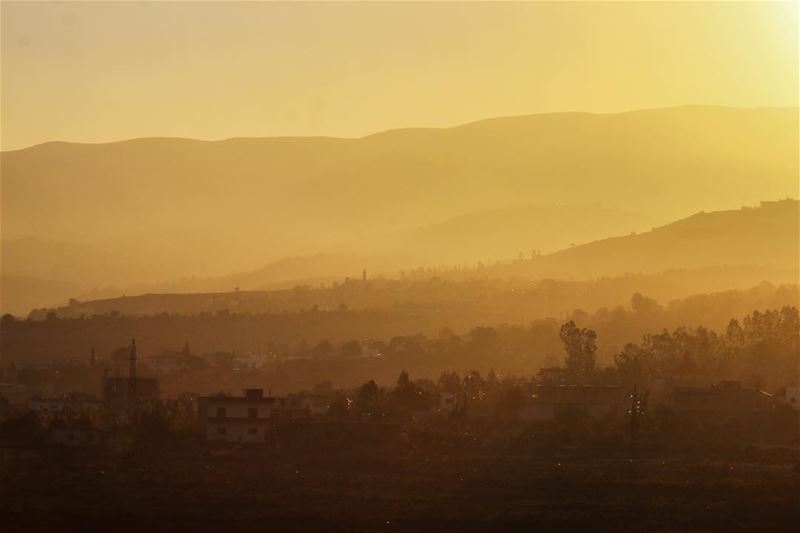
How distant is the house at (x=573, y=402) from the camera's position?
68.7 m

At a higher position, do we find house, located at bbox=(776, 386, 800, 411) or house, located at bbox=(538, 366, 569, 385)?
house, located at bbox=(538, 366, 569, 385)

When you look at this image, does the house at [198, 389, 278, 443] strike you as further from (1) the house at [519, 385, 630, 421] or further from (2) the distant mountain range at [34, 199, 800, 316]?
(2) the distant mountain range at [34, 199, 800, 316]

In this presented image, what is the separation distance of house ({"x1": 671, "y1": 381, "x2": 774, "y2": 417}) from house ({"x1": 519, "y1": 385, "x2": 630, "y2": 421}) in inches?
73.7

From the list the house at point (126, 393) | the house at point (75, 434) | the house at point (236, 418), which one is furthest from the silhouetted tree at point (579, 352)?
the house at point (75, 434)

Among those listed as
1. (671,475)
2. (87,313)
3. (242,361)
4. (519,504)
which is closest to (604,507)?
(519,504)

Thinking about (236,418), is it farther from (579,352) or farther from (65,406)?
(579,352)

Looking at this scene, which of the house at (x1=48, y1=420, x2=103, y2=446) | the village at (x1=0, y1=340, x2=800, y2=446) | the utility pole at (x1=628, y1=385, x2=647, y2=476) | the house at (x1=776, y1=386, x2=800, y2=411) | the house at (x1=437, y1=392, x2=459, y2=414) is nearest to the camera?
the utility pole at (x1=628, y1=385, x2=647, y2=476)

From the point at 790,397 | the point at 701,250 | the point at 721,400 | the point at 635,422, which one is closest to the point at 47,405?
the point at 635,422

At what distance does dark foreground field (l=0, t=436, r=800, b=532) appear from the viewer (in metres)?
45.3

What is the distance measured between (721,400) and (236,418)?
16822mm

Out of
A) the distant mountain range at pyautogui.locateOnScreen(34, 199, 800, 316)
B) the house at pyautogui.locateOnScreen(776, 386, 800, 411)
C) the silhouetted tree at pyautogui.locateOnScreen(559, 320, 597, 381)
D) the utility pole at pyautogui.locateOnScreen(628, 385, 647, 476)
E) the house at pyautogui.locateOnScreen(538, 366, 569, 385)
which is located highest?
the distant mountain range at pyautogui.locateOnScreen(34, 199, 800, 316)

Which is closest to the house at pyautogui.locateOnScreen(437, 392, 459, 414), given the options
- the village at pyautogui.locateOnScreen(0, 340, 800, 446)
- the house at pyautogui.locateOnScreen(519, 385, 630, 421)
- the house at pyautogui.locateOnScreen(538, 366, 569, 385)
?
the village at pyautogui.locateOnScreen(0, 340, 800, 446)

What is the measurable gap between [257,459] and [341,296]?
309 feet

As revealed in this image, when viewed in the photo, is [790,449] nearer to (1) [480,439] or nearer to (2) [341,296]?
(1) [480,439]
